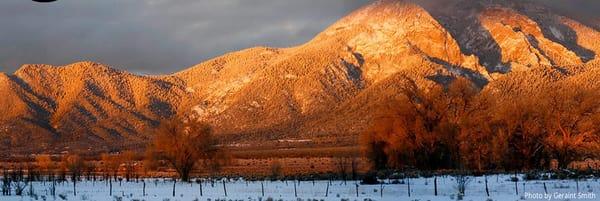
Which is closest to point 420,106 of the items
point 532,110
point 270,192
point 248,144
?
point 532,110

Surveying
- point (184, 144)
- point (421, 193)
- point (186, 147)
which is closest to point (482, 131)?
point (186, 147)

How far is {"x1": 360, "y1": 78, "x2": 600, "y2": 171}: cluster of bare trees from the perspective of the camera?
205 ft

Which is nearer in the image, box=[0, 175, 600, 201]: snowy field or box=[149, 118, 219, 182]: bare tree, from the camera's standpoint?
box=[0, 175, 600, 201]: snowy field

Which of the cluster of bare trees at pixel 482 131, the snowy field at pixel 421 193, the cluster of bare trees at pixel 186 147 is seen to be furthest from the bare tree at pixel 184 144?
the snowy field at pixel 421 193

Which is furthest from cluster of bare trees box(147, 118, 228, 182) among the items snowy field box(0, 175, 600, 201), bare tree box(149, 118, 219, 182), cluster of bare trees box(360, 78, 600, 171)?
snowy field box(0, 175, 600, 201)

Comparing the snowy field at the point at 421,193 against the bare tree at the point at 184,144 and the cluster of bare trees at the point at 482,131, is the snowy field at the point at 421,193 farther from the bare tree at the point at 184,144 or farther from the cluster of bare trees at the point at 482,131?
the bare tree at the point at 184,144

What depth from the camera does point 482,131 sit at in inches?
2518

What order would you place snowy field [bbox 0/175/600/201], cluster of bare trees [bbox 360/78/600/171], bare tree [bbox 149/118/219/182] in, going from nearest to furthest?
snowy field [bbox 0/175/600/201] → cluster of bare trees [bbox 360/78/600/171] → bare tree [bbox 149/118/219/182]

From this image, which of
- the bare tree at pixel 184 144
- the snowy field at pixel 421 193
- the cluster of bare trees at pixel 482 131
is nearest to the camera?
the snowy field at pixel 421 193

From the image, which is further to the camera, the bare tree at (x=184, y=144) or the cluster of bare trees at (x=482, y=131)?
the bare tree at (x=184, y=144)

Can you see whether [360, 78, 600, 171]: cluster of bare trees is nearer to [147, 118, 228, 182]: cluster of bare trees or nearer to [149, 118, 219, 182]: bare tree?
[147, 118, 228, 182]: cluster of bare trees

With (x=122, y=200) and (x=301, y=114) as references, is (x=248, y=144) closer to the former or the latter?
(x=301, y=114)

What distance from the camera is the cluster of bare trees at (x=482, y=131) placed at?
62594 millimetres

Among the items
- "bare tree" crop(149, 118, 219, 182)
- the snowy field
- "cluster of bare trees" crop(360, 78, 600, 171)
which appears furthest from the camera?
"bare tree" crop(149, 118, 219, 182)
